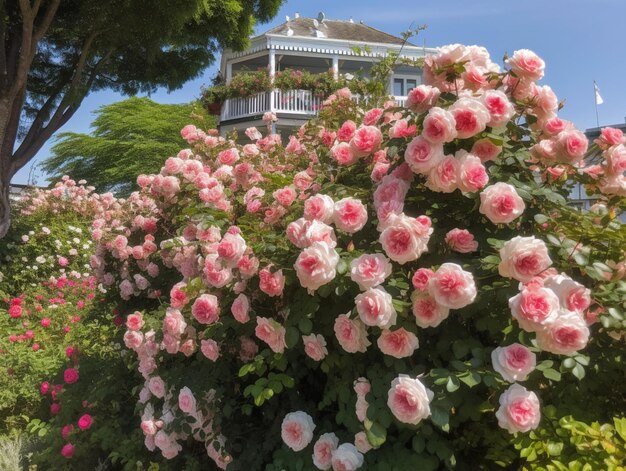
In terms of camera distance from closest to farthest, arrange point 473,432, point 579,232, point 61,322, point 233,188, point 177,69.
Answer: point 579,232 → point 473,432 → point 233,188 → point 61,322 → point 177,69

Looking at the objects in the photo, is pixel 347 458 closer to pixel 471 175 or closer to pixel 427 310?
pixel 427 310

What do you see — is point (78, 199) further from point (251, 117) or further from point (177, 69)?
point (251, 117)

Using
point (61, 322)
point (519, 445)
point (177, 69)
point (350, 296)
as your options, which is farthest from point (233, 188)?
point (177, 69)

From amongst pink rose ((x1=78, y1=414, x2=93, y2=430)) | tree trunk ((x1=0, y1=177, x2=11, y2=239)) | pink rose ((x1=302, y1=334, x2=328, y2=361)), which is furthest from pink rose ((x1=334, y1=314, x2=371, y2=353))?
tree trunk ((x1=0, y1=177, x2=11, y2=239))

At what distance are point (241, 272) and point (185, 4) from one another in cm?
629

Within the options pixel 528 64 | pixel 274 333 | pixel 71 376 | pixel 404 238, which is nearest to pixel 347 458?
pixel 274 333

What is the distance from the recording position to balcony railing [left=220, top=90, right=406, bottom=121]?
66.0ft

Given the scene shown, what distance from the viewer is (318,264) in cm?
194

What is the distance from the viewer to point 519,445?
1873 mm

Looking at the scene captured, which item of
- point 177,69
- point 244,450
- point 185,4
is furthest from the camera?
point 177,69

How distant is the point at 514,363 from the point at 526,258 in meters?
0.33

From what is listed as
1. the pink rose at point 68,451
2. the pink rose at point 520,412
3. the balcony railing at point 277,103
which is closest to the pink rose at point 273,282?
the pink rose at point 520,412

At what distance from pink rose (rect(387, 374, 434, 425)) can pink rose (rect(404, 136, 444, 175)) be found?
2.40ft

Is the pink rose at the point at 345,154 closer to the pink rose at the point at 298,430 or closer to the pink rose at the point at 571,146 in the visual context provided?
the pink rose at the point at 571,146
